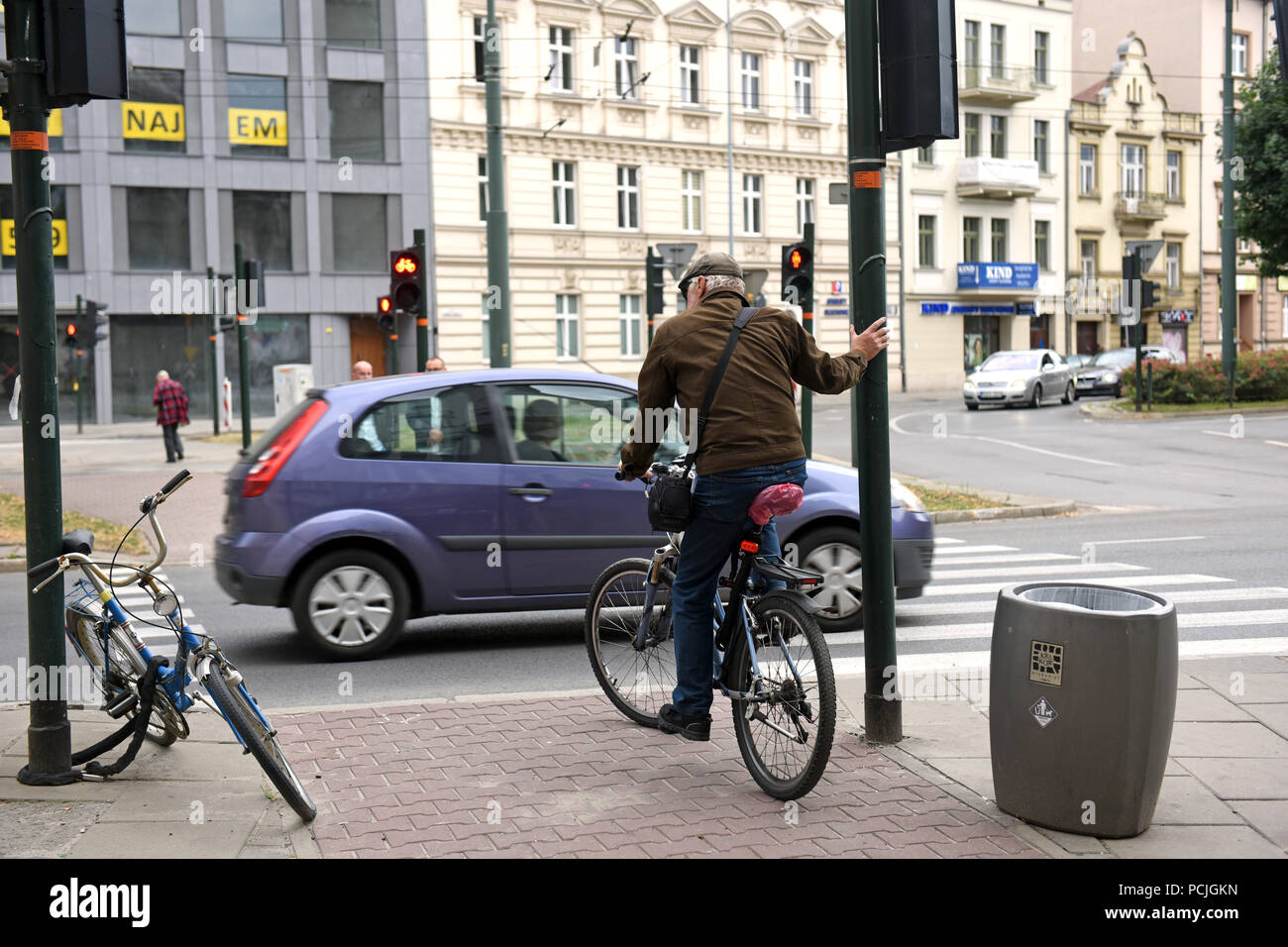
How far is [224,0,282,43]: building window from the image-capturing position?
37781 mm

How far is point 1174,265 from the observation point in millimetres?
57469

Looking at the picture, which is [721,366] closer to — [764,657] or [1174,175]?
[764,657]

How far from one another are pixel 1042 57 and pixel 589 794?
52208 millimetres

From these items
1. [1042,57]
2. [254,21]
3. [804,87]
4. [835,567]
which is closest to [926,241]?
[804,87]

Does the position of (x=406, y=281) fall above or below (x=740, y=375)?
above

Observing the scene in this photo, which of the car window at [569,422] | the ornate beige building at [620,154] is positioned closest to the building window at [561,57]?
the ornate beige building at [620,154]

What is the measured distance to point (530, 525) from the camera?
8273 mm

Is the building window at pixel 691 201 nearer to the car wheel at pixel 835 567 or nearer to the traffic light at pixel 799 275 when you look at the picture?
the traffic light at pixel 799 275

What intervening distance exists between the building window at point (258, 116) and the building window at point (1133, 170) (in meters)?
33.4

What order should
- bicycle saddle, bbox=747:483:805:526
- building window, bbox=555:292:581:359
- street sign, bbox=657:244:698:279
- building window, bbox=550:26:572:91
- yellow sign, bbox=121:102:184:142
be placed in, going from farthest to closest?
building window, bbox=555:292:581:359
building window, bbox=550:26:572:91
yellow sign, bbox=121:102:184:142
street sign, bbox=657:244:698:279
bicycle saddle, bbox=747:483:805:526

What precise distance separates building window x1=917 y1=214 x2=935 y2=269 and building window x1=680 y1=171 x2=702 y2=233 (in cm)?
989

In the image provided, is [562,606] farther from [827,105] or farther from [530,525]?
[827,105]

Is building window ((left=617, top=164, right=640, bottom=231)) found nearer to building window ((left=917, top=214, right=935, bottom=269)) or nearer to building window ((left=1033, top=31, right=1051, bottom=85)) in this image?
building window ((left=917, top=214, right=935, bottom=269))

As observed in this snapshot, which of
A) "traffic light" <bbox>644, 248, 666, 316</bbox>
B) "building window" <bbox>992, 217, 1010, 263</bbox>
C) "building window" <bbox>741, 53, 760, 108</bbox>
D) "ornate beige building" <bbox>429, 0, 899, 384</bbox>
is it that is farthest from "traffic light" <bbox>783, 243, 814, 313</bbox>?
"building window" <bbox>992, 217, 1010, 263</bbox>
